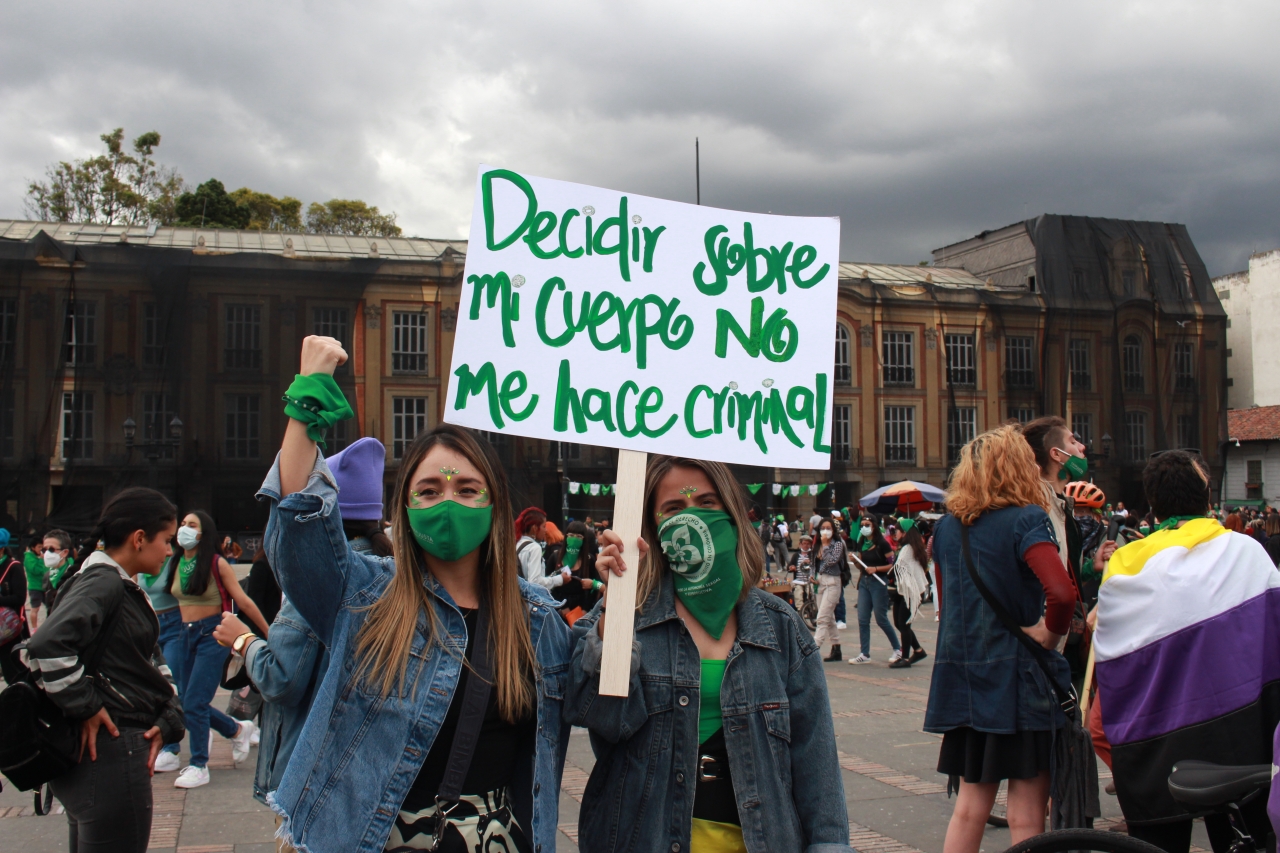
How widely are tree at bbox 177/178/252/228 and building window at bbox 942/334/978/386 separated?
101ft

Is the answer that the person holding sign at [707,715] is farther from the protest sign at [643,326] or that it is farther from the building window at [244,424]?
the building window at [244,424]

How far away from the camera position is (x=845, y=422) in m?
42.7

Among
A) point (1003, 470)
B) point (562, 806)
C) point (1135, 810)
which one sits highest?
point (1003, 470)

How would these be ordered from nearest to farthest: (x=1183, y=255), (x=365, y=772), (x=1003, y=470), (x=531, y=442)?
(x=365, y=772) < (x=1003, y=470) < (x=531, y=442) < (x=1183, y=255)

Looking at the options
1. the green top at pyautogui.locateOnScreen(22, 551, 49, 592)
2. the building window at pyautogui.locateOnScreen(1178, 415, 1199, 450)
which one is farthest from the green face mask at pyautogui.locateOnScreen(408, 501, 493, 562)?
the building window at pyautogui.locateOnScreen(1178, 415, 1199, 450)

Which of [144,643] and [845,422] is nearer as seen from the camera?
[144,643]

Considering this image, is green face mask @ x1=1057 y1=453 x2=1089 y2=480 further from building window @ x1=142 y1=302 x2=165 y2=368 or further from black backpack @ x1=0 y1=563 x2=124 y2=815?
building window @ x1=142 y1=302 x2=165 y2=368

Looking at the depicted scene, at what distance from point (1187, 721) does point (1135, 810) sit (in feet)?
1.11

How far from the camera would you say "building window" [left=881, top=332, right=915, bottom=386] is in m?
43.0

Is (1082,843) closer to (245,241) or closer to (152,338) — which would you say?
(152,338)

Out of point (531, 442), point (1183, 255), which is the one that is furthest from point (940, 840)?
point (1183, 255)

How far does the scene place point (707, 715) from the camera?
252 centimetres

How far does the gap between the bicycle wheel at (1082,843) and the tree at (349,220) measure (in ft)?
165

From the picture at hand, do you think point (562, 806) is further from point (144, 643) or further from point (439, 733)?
point (439, 733)
